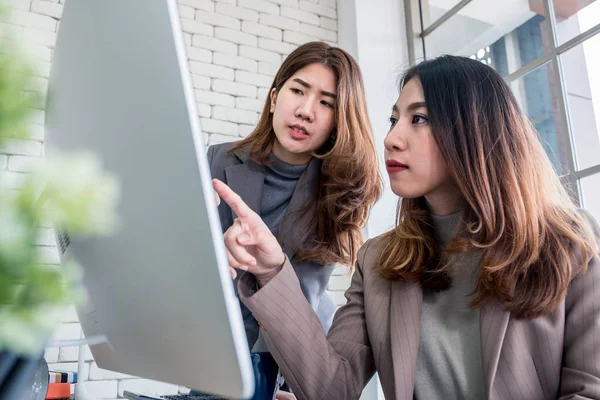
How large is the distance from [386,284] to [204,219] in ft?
2.92

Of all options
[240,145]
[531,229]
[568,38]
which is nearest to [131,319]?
[531,229]

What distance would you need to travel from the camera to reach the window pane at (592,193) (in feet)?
6.83

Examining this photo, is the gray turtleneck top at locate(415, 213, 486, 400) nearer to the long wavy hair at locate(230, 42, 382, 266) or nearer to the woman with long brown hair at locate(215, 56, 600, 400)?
the woman with long brown hair at locate(215, 56, 600, 400)

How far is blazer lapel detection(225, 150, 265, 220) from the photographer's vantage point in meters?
1.50

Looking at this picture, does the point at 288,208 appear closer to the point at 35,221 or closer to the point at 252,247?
the point at 252,247

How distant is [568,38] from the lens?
2295mm

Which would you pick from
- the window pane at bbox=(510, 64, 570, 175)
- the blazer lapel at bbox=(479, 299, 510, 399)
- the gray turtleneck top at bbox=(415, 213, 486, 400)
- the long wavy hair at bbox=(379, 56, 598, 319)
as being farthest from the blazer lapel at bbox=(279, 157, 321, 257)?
the window pane at bbox=(510, 64, 570, 175)

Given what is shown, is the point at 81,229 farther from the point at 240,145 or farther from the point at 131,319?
the point at 240,145

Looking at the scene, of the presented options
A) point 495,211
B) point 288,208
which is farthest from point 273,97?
point 495,211

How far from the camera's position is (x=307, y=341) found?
915 mm

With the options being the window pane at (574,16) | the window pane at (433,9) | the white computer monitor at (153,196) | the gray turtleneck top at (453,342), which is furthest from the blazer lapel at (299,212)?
the window pane at (433,9)

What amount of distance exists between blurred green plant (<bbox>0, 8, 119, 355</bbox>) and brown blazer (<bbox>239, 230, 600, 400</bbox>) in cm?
63

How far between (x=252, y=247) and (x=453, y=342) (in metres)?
0.48

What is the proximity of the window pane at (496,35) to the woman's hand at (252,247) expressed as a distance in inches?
82.8
